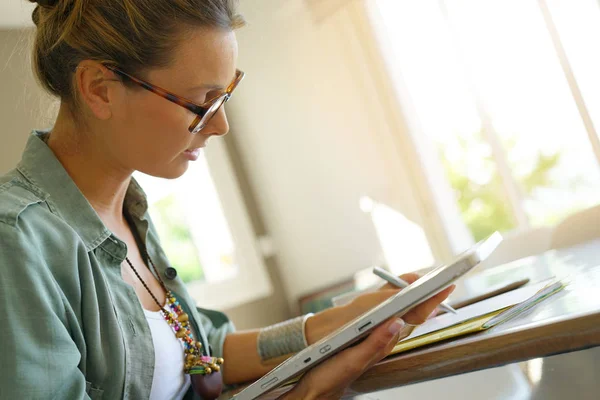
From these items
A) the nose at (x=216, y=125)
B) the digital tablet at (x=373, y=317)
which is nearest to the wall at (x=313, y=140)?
A: the nose at (x=216, y=125)

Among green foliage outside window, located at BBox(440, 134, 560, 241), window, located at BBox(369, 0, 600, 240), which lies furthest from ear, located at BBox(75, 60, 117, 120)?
green foliage outside window, located at BBox(440, 134, 560, 241)

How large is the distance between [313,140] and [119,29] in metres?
2.13

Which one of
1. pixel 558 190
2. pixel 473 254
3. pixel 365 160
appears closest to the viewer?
pixel 473 254

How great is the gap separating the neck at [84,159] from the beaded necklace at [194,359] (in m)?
0.13

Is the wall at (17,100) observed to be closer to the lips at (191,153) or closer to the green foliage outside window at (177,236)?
the lips at (191,153)

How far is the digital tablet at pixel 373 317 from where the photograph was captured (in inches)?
25.1

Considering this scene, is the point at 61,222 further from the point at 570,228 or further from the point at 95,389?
the point at 570,228

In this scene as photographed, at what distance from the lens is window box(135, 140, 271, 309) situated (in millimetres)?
3406

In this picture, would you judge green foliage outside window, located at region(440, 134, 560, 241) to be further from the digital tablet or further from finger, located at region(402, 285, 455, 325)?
the digital tablet

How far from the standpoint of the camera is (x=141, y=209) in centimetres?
129

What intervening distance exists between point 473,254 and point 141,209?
0.80m

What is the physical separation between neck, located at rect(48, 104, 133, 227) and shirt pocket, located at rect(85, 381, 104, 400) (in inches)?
13.2

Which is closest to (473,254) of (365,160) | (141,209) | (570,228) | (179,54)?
(179,54)

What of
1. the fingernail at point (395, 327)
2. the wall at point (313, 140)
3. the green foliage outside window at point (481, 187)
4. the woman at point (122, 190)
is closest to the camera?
the fingernail at point (395, 327)
